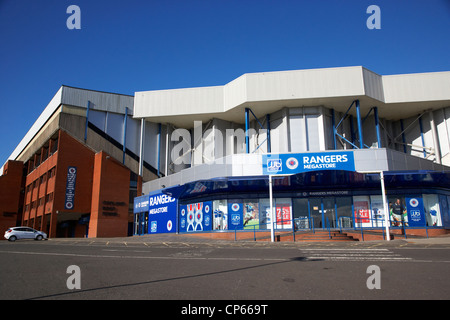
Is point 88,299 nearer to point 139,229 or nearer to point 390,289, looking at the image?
point 390,289

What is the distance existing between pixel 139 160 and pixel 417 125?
2916 cm

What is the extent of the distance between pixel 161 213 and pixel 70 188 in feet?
42.7

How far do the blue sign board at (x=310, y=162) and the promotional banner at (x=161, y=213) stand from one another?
10.4 metres

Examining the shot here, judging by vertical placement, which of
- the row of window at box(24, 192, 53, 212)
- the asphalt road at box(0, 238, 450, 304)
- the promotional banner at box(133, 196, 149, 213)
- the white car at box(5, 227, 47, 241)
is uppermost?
the row of window at box(24, 192, 53, 212)

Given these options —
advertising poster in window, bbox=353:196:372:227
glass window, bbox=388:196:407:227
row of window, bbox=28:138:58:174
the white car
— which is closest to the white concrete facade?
glass window, bbox=388:196:407:227

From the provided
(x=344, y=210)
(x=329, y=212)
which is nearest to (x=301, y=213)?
(x=329, y=212)

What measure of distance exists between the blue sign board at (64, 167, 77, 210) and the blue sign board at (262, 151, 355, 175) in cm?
2451

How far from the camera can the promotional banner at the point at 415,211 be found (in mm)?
24703

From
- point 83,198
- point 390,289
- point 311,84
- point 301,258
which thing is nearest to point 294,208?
point 311,84

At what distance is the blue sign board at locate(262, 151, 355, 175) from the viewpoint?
80.5ft

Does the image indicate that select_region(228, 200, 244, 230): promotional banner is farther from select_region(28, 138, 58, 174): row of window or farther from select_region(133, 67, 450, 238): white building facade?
select_region(28, 138, 58, 174): row of window

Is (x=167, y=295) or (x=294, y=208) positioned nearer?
(x=167, y=295)
